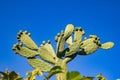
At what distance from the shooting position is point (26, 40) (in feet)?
23.1

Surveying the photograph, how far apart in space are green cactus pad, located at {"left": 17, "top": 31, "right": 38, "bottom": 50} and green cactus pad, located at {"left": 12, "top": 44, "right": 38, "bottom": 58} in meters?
0.13

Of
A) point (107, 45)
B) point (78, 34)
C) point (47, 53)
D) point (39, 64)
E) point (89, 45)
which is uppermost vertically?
point (78, 34)

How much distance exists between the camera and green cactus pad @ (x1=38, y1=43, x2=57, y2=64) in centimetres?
673

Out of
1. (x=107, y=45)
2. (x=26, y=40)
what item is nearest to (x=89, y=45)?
(x=107, y=45)

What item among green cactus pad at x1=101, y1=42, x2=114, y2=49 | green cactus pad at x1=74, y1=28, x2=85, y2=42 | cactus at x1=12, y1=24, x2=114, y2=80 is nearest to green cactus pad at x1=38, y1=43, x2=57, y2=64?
cactus at x1=12, y1=24, x2=114, y2=80

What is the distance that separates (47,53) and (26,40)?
61 centimetres

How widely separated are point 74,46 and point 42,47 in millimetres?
689

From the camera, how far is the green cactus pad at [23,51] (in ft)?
22.1

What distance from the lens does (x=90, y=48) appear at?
23.0ft

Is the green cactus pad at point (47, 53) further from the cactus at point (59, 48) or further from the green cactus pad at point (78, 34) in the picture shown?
the green cactus pad at point (78, 34)

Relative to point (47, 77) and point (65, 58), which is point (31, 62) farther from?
point (47, 77)

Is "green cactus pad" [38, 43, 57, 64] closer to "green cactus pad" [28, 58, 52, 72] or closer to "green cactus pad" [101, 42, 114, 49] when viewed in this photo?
"green cactus pad" [28, 58, 52, 72]

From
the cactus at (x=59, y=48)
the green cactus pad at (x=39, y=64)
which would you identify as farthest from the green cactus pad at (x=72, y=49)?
the green cactus pad at (x=39, y=64)

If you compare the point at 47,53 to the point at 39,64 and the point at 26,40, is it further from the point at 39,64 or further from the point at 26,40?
the point at 26,40
